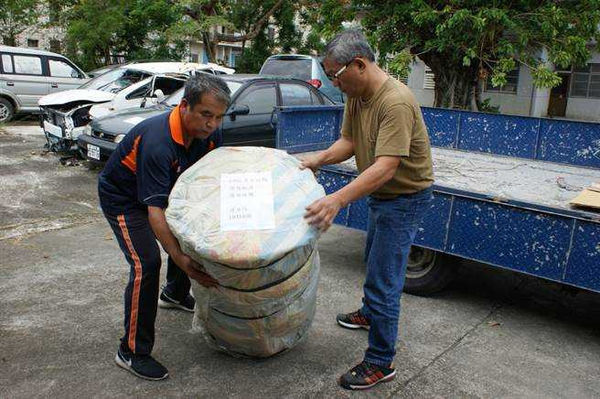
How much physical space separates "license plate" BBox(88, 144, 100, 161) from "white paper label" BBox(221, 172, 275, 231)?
201 inches

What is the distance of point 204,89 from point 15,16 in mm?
19617

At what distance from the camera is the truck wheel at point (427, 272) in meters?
4.02

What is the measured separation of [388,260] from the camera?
9.20 ft

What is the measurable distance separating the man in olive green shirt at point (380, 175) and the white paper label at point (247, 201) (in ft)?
0.67

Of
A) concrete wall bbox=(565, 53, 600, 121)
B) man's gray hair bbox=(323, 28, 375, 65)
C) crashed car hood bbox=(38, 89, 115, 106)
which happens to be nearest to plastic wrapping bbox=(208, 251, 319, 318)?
man's gray hair bbox=(323, 28, 375, 65)

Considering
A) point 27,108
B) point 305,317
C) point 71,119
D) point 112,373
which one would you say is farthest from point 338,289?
point 27,108

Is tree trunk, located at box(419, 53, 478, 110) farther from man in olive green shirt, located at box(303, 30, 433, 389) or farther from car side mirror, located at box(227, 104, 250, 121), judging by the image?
man in olive green shirt, located at box(303, 30, 433, 389)

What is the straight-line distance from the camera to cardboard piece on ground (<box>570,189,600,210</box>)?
3.33m

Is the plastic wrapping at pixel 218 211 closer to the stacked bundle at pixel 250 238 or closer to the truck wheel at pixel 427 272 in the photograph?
the stacked bundle at pixel 250 238

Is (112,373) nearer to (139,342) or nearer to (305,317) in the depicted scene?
(139,342)

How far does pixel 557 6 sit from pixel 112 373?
400 inches

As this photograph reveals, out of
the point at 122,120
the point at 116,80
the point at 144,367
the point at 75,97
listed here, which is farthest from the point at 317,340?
the point at 116,80

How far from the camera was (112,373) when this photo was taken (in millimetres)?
2951

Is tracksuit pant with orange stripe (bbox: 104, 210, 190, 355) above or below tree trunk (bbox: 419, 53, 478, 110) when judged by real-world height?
below
